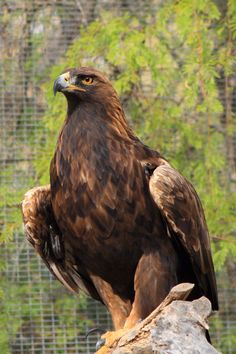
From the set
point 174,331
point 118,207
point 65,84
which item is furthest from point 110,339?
point 65,84

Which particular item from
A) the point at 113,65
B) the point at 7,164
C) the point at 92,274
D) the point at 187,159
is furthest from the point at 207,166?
the point at 92,274

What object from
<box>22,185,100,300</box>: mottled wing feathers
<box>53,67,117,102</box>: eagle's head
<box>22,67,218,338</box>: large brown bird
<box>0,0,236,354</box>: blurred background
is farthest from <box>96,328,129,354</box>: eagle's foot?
<box>0,0,236,354</box>: blurred background

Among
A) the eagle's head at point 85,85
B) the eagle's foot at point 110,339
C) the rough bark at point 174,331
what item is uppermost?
the eagle's head at point 85,85

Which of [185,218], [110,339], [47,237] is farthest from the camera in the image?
[47,237]

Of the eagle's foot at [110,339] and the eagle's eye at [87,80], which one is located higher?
the eagle's eye at [87,80]

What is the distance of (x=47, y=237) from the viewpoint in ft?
15.6

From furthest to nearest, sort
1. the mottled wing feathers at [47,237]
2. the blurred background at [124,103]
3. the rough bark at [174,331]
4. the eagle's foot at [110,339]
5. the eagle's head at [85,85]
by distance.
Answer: the blurred background at [124,103] < the mottled wing feathers at [47,237] < the eagle's head at [85,85] < the eagle's foot at [110,339] < the rough bark at [174,331]

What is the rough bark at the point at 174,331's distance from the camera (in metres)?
3.27

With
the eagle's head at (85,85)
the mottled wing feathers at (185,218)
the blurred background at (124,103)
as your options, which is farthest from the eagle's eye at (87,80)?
the blurred background at (124,103)

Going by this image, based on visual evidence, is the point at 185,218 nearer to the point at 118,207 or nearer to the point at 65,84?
A: the point at 118,207

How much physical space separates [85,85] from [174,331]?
58.8 inches

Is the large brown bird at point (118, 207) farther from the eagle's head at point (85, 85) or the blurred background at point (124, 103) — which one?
the blurred background at point (124, 103)

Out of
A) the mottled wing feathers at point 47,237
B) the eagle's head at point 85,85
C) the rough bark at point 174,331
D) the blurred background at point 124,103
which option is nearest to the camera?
the rough bark at point 174,331

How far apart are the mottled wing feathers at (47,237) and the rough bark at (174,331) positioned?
46.3 inches
